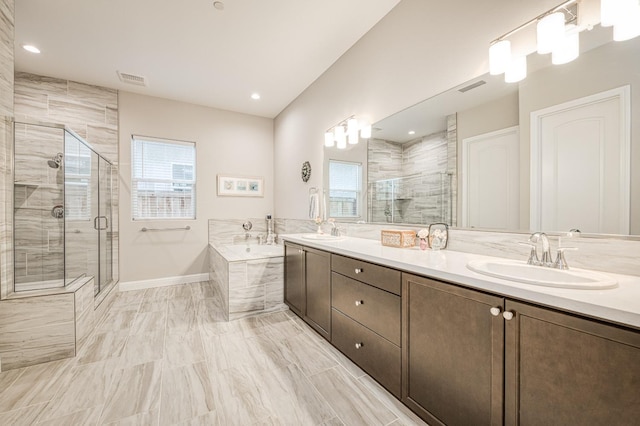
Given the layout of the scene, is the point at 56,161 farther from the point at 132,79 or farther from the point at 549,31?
the point at 549,31

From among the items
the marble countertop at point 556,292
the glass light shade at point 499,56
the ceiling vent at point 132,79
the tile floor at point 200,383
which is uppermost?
the ceiling vent at point 132,79

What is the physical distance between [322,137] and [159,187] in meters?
2.56

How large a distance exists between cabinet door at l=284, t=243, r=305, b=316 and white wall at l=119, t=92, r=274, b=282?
186cm

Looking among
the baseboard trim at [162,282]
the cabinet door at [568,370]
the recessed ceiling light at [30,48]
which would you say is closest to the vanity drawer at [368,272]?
the cabinet door at [568,370]

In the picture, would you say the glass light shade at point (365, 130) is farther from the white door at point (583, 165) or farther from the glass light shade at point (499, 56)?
the white door at point (583, 165)

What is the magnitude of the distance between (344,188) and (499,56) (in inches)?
67.1

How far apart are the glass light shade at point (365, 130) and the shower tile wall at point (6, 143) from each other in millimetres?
2728

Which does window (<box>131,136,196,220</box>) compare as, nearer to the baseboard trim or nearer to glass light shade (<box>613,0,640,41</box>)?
the baseboard trim

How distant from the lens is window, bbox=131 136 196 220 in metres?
3.74

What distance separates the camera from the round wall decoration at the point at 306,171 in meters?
3.49

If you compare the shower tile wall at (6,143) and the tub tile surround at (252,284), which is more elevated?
the shower tile wall at (6,143)

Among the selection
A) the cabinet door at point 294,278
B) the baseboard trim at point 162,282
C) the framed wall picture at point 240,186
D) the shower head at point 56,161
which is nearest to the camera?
the shower head at point 56,161

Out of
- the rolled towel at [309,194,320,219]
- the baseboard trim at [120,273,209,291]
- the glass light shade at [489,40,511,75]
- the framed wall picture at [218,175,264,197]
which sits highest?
the glass light shade at [489,40,511,75]

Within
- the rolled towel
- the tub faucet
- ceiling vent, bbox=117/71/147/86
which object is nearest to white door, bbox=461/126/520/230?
the rolled towel
